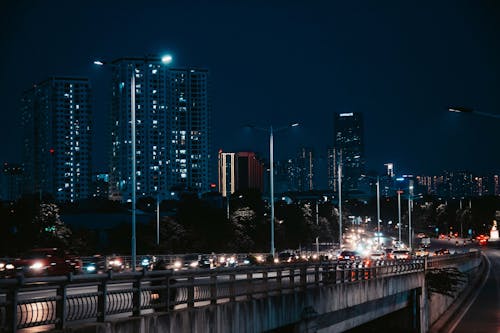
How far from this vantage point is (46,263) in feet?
123

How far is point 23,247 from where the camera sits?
69500mm

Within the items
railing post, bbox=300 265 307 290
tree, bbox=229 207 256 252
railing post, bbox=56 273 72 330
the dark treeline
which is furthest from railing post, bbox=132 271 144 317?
tree, bbox=229 207 256 252

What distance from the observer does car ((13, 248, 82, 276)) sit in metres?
36.5

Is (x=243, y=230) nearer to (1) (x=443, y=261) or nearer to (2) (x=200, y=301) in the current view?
(1) (x=443, y=261)

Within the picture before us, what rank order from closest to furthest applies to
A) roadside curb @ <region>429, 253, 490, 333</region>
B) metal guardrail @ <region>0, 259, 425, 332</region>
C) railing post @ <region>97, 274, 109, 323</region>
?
metal guardrail @ <region>0, 259, 425, 332</region> → railing post @ <region>97, 274, 109, 323</region> → roadside curb @ <region>429, 253, 490, 333</region>

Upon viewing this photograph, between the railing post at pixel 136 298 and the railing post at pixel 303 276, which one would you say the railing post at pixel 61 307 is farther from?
the railing post at pixel 303 276

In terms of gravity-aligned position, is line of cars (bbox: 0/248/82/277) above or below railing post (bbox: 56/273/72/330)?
below

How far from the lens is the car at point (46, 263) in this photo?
36500 mm

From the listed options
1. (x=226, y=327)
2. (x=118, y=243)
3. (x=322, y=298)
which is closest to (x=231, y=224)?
(x=118, y=243)

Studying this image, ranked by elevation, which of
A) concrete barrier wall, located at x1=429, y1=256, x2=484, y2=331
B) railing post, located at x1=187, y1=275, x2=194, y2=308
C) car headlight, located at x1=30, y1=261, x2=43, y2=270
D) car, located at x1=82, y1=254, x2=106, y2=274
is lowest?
concrete barrier wall, located at x1=429, y1=256, x2=484, y2=331

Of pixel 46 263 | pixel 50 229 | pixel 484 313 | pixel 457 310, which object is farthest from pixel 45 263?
pixel 50 229

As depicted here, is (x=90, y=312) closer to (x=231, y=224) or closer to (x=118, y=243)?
(x=118, y=243)

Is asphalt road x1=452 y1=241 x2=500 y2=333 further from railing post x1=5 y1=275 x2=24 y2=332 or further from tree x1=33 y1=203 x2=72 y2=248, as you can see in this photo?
railing post x1=5 y1=275 x2=24 y2=332

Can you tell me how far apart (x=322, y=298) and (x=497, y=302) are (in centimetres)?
3686
